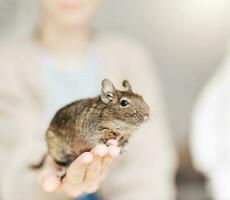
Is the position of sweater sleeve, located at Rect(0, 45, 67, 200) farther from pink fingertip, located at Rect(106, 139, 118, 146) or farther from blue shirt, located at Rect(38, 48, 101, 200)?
pink fingertip, located at Rect(106, 139, 118, 146)

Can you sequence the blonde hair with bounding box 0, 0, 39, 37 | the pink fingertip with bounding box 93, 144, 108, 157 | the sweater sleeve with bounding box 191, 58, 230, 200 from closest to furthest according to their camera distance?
the pink fingertip with bounding box 93, 144, 108, 157 → the blonde hair with bounding box 0, 0, 39, 37 → the sweater sleeve with bounding box 191, 58, 230, 200

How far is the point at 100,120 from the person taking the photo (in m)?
0.35

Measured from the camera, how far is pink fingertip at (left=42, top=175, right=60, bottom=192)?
39 cm

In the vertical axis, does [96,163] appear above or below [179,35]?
below

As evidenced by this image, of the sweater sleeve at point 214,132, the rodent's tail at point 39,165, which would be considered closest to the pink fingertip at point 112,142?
the rodent's tail at point 39,165

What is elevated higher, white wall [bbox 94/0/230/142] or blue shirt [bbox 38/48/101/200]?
white wall [bbox 94/0/230/142]

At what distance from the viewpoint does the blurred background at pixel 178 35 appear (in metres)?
0.78

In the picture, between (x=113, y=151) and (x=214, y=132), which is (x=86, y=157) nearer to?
(x=113, y=151)

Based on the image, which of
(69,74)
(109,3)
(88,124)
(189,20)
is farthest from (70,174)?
(189,20)

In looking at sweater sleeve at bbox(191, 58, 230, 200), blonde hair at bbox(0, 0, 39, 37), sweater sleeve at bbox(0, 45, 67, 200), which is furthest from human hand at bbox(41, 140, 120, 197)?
sweater sleeve at bbox(191, 58, 230, 200)

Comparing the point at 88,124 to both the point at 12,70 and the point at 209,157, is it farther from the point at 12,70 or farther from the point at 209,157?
the point at 209,157

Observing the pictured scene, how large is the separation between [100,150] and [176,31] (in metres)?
0.56

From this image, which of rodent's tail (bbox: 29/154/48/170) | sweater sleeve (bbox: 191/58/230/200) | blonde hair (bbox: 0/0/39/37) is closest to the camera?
rodent's tail (bbox: 29/154/48/170)

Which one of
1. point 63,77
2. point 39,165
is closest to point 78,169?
point 39,165
